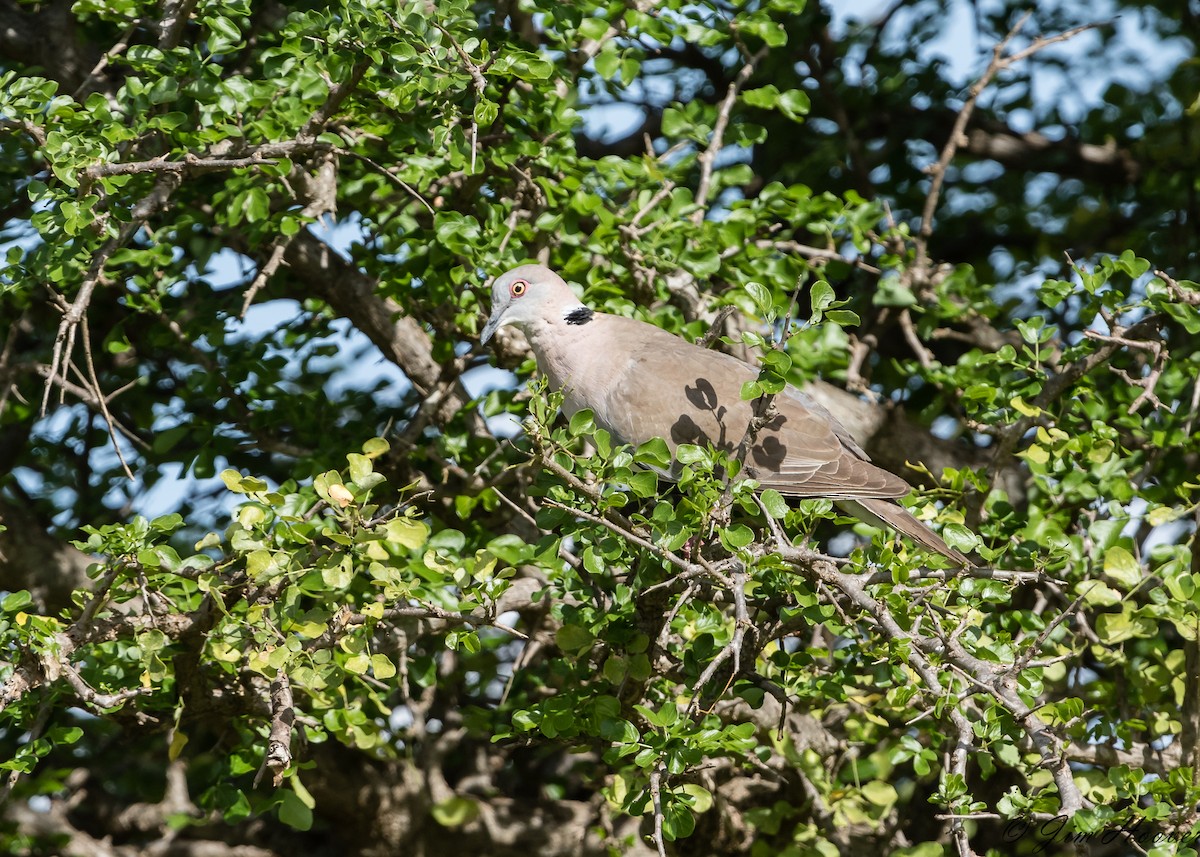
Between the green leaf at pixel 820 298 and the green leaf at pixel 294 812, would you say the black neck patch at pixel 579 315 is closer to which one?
the green leaf at pixel 820 298

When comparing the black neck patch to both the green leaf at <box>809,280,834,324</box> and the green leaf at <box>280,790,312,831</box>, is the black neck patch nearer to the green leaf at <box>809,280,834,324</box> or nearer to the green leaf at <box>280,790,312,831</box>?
the green leaf at <box>809,280,834,324</box>

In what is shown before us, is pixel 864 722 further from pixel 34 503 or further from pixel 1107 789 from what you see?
pixel 34 503

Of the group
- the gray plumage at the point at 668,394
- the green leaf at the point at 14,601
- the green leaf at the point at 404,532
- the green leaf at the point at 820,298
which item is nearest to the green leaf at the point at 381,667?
the green leaf at the point at 404,532

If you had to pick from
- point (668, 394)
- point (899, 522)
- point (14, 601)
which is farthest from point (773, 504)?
point (14, 601)

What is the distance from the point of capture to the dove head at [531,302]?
12.0 feet

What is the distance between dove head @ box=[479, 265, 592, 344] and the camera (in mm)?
3650

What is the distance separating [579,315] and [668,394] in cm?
41

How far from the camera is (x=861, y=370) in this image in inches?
189

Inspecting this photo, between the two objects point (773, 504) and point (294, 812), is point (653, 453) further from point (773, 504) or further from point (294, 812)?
point (294, 812)

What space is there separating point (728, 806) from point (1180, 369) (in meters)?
2.02

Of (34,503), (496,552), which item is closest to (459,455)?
(496,552)

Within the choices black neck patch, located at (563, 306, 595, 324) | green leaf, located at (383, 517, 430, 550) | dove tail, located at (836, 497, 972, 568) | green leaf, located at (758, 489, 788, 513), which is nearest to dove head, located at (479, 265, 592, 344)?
black neck patch, located at (563, 306, 595, 324)

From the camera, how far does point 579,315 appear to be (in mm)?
3875

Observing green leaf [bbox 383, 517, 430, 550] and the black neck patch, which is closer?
green leaf [bbox 383, 517, 430, 550]
